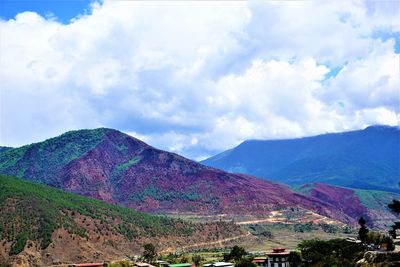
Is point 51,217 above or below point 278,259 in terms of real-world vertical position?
above

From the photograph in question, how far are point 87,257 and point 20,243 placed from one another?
17.8 m

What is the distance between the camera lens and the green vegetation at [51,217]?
137m

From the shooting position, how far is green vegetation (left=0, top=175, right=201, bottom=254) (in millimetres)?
137125

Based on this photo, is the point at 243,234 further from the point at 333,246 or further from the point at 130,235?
the point at 333,246

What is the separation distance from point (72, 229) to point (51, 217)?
6606mm

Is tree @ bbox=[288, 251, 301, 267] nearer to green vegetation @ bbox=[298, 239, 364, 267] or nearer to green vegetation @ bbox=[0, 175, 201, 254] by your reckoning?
green vegetation @ bbox=[298, 239, 364, 267]

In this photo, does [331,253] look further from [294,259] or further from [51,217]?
[51,217]

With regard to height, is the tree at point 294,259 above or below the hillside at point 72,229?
below

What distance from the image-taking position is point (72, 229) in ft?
481

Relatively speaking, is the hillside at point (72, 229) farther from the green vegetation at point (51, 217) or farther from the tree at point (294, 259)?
the tree at point (294, 259)

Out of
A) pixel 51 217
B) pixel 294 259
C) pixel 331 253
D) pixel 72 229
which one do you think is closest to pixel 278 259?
pixel 294 259

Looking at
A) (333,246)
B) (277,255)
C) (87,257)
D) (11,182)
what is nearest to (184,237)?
(87,257)

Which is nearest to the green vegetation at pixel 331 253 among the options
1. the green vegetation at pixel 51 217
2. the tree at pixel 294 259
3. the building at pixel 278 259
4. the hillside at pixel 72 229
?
the tree at pixel 294 259

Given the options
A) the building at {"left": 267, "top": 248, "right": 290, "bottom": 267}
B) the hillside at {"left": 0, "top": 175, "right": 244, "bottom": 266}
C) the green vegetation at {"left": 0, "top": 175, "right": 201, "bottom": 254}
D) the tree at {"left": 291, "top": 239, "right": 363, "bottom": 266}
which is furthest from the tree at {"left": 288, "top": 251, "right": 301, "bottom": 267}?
the green vegetation at {"left": 0, "top": 175, "right": 201, "bottom": 254}
